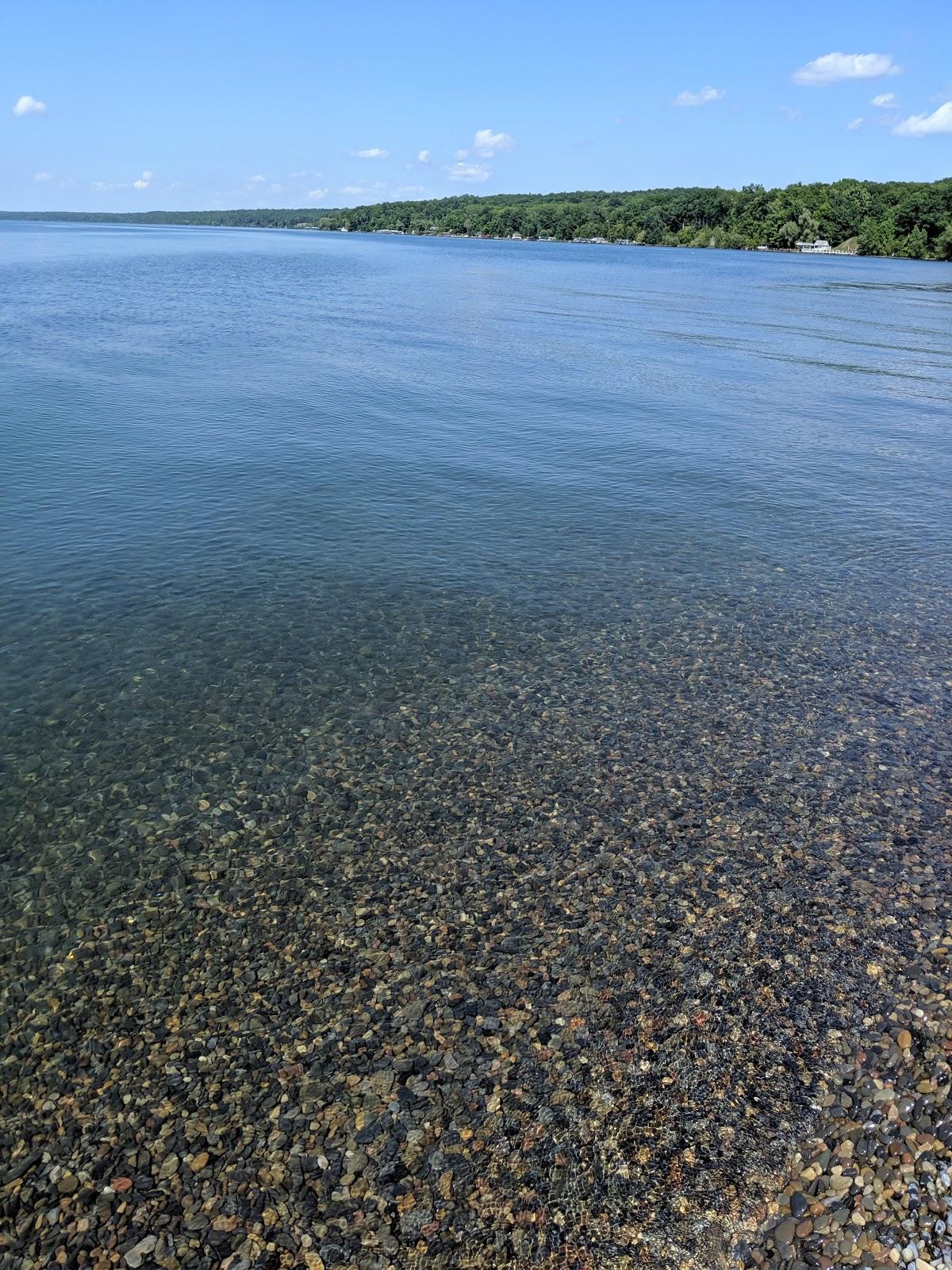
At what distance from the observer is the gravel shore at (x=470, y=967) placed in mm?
7773

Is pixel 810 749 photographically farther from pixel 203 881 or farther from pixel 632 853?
pixel 203 881

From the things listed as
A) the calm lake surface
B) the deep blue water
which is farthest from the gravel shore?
the deep blue water

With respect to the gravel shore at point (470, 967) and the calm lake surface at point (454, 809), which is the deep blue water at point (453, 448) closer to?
the calm lake surface at point (454, 809)

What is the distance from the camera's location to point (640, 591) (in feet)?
70.5

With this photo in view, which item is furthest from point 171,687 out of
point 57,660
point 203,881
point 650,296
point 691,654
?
point 650,296

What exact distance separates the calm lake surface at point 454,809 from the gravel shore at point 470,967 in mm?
52

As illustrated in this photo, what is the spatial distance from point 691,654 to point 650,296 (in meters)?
90.2

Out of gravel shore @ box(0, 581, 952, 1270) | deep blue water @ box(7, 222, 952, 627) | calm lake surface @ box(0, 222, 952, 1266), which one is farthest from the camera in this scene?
deep blue water @ box(7, 222, 952, 627)

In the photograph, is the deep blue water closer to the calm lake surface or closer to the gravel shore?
the calm lake surface

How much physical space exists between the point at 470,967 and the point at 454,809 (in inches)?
128

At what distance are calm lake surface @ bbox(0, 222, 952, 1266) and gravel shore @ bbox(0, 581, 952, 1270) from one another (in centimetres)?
5

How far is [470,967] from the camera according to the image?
10367 millimetres

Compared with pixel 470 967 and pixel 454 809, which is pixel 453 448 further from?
pixel 470 967

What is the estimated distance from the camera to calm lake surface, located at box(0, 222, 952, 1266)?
8.41 metres
